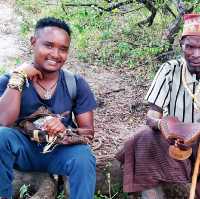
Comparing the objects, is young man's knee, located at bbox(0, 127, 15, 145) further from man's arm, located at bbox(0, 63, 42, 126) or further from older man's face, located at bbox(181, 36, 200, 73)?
older man's face, located at bbox(181, 36, 200, 73)

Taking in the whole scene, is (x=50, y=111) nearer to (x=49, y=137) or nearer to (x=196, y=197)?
(x=49, y=137)

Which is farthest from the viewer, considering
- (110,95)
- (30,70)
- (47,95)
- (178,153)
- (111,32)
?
(111,32)

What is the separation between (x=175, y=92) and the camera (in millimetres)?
3562

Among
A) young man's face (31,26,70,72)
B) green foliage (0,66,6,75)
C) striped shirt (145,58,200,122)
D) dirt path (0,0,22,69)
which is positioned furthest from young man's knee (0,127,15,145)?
dirt path (0,0,22,69)

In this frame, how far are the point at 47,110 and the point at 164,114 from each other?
94cm

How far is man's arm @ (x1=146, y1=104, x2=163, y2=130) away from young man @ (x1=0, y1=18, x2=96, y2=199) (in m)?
0.45

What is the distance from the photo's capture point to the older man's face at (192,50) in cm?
333

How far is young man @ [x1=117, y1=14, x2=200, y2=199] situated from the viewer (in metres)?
3.35

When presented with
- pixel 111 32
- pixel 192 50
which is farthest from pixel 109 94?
pixel 192 50

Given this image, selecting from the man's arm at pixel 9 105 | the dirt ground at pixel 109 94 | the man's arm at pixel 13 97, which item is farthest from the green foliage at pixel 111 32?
the man's arm at pixel 9 105

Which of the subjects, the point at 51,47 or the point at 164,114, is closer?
the point at 51,47

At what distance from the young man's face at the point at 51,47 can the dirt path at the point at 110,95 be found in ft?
3.42

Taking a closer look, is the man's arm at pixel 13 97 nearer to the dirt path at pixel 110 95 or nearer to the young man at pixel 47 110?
the young man at pixel 47 110

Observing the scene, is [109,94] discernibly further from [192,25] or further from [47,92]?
[192,25]
